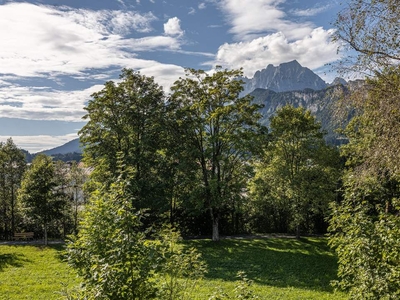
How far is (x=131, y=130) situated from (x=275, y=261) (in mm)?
14888

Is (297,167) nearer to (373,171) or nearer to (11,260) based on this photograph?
(373,171)

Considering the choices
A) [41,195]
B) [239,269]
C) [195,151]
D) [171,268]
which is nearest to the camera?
[171,268]

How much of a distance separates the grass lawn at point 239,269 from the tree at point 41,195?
2512mm

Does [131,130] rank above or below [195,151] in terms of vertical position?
above

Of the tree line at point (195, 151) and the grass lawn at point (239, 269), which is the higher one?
the tree line at point (195, 151)

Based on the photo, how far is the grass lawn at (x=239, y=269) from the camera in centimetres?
1367

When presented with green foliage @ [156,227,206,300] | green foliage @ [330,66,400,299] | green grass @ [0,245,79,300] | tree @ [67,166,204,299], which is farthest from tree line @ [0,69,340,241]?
tree @ [67,166,204,299]

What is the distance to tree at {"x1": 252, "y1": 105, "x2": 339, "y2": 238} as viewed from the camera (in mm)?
23859

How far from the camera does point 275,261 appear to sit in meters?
20.2

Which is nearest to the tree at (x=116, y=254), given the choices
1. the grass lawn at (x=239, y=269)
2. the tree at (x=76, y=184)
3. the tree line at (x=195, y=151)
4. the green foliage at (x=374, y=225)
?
the green foliage at (x=374, y=225)

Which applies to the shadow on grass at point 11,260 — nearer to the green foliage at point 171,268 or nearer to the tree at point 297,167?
the green foliage at point 171,268

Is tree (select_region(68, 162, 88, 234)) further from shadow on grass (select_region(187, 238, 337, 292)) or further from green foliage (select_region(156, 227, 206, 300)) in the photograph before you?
green foliage (select_region(156, 227, 206, 300))

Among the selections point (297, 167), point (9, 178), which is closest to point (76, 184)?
point (9, 178)

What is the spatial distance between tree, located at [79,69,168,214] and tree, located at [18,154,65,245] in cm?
314
